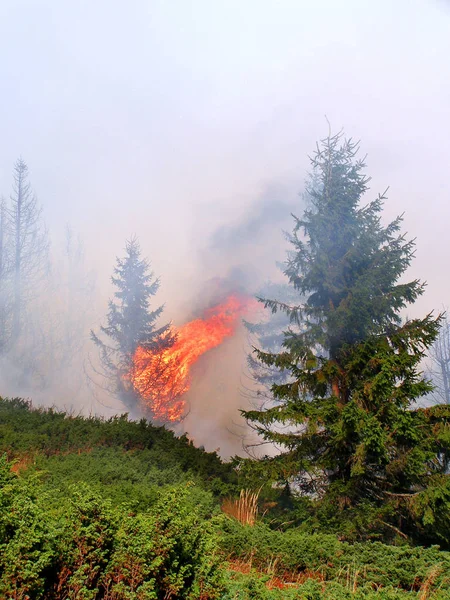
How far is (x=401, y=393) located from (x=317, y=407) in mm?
1595

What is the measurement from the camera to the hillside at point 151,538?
336 cm

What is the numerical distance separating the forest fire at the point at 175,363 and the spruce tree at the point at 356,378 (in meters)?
19.2

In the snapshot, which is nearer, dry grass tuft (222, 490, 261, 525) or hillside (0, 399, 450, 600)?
hillside (0, 399, 450, 600)

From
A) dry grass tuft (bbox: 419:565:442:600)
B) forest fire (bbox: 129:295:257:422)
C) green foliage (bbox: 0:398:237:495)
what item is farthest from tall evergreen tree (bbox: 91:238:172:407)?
dry grass tuft (bbox: 419:565:442:600)

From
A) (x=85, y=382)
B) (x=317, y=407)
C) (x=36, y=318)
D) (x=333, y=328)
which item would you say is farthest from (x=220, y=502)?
(x=36, y=318)

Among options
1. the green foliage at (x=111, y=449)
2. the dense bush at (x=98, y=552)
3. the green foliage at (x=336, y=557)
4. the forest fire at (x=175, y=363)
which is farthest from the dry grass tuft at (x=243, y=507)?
the forest fire at (x=175, y=363)

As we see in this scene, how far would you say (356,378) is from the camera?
932cm

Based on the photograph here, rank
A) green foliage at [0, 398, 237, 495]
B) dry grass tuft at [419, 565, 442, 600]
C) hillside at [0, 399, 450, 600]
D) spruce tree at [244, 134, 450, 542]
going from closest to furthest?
hillside at [0, 399, 450, 600] → dry grass tuft at [419, 565, 442, 600] → spruce tree at [244, 134, 450, 542] → green foliage at [0, 398, 237, 495]

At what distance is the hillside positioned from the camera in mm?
3361

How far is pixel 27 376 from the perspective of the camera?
108 feet

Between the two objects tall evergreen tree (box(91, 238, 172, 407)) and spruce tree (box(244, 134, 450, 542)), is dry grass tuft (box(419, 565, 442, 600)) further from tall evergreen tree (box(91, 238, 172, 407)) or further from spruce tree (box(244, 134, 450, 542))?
tall evergreen tree (box(91, 238, 172, 407))

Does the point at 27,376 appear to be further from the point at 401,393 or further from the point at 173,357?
the point at 401,393

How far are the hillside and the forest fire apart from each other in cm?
1568

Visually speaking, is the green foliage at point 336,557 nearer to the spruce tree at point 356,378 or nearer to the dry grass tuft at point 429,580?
the dry grass tuft at point 429,580
